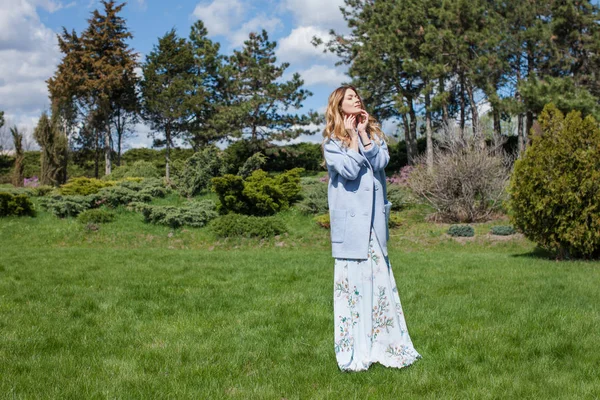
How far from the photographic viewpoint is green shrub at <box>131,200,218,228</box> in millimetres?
13578

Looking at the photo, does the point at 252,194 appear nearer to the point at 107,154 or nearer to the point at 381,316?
the point at 381,316

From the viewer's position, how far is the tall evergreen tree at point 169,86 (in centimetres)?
2636

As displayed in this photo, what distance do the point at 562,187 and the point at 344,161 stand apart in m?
6.52

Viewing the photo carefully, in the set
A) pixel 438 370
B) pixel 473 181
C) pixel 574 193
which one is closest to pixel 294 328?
pixel 438 370

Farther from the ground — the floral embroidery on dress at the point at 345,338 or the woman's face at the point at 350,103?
the woman's face at the point at 350,103

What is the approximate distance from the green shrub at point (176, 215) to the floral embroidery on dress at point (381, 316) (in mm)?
10499

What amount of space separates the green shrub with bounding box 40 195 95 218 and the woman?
12708 millimetres

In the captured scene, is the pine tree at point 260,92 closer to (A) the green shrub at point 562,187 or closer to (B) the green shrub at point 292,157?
(B) the green shrub at point 292,157

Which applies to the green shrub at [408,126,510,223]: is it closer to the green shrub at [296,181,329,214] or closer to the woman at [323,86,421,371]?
the green shrub at [296,181,329,214]

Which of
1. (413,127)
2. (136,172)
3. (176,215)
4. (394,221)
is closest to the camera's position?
(176,215)

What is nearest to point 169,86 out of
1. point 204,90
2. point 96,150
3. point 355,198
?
point 204,90

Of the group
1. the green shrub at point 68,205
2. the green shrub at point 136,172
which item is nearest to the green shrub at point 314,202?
the green shrub at point 68,205

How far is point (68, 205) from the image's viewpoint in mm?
14492

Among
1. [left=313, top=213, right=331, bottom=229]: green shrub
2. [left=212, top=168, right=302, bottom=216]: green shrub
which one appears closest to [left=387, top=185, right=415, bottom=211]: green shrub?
[left=313, top=213, right=331, bottom=229]: green shrub
